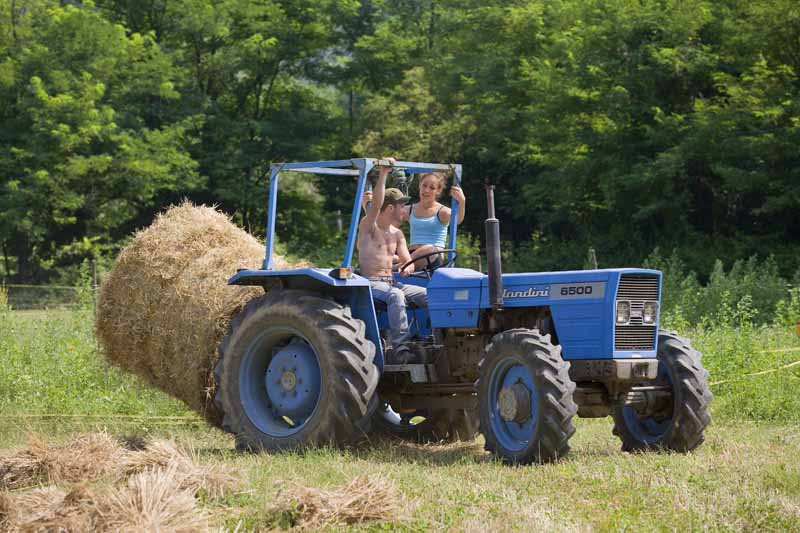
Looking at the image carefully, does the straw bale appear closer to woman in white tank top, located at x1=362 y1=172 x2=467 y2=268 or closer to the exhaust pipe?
the exhaust pipe

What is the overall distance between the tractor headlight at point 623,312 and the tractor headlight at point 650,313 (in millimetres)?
162

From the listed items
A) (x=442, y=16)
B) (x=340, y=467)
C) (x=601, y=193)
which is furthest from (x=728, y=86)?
(x=340, y=467)

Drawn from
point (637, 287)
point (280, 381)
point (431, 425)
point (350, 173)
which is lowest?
point (431, 425)

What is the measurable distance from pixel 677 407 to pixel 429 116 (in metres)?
36.6

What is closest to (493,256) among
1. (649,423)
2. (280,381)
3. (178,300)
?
(649,423)

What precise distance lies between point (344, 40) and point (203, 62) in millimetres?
7410

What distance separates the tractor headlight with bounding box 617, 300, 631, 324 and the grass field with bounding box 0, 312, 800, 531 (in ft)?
3.35

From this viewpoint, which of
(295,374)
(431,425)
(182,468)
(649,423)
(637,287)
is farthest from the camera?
(431,425)

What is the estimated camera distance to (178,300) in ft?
36.5

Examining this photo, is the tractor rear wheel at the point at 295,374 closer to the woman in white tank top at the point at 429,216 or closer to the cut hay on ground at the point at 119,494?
the woman in white tank top at the point at 429,216

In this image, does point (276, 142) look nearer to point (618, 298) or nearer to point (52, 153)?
point (52, 153)

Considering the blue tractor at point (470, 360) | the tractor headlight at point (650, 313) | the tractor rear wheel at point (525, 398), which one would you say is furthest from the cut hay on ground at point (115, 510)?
the tractor headlight at point (650, 313)

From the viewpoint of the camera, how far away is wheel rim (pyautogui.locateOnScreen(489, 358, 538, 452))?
8727 mm

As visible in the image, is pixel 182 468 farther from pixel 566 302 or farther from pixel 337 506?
pixel 566 302
